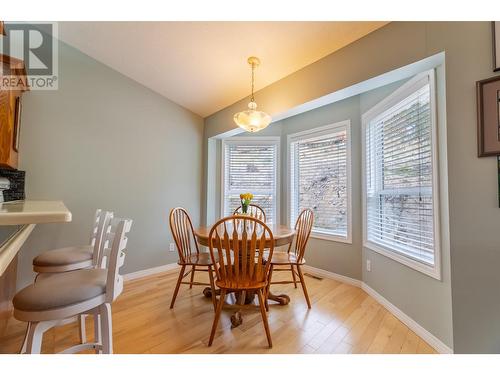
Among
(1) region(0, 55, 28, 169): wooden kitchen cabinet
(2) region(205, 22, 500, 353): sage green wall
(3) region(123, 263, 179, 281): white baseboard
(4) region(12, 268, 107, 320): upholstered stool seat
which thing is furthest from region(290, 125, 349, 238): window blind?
(1) region(0, 55, 28, 169): wooden kitchen cabinet

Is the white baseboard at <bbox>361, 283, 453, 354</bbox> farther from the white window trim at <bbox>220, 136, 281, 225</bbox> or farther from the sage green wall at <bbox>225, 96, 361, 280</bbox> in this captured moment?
the white window trim at <bbox>220, 136, 281, 225</bbox>

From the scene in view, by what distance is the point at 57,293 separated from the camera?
0.92m

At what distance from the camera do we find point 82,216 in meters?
2.44

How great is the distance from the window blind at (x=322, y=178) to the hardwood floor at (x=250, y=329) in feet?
3.34

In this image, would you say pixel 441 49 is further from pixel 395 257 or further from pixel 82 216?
pixel 82 216

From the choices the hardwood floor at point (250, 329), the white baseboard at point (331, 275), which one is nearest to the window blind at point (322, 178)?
the white baseboard at point (331, 275)

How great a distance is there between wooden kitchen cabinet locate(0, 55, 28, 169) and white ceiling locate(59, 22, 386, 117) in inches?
30.3

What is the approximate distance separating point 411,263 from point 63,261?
2.71m

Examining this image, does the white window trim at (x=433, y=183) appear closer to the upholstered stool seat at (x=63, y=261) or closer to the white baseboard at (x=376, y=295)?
the white baseboard at (x=376, y=295)

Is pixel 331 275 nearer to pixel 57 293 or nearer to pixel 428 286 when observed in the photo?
pixel 428 286

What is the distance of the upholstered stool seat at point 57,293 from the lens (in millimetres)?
874
